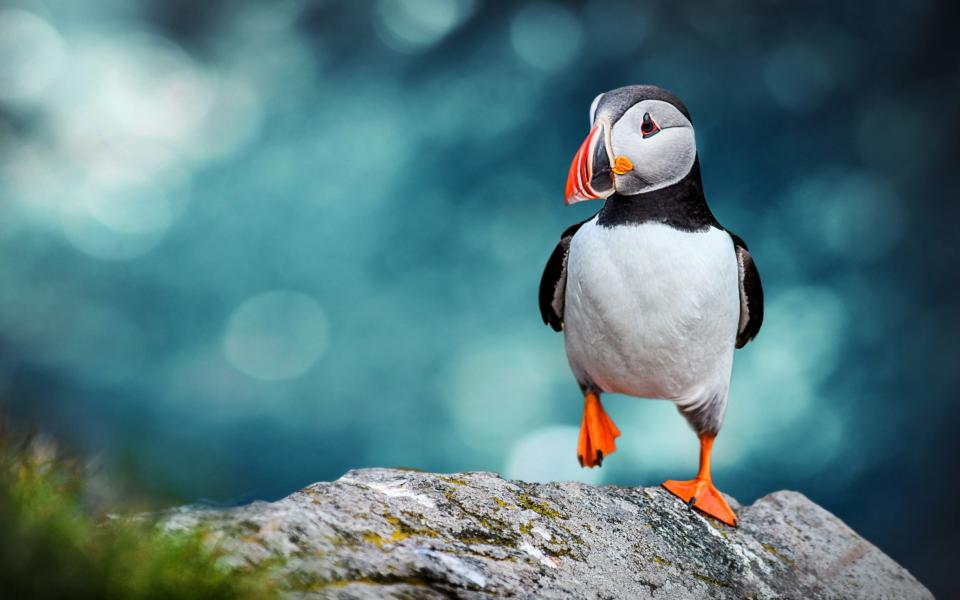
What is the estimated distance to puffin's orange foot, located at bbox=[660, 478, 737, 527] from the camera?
429 cm

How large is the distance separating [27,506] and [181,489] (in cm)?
38

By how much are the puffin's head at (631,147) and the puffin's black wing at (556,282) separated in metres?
0.59

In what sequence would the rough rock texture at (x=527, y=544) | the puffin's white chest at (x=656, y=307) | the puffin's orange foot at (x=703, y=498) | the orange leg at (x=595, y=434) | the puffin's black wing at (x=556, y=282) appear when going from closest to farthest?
the rough rock texture at (x=527, y=544)
the puffin's white chest at (x=656, y=307)
the puffin's orange foot at (x=703, y=498)
the puffin's black wing at (x=556, y=282)
the orange leg at (x=595, y=434)

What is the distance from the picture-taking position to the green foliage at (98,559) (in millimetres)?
1957

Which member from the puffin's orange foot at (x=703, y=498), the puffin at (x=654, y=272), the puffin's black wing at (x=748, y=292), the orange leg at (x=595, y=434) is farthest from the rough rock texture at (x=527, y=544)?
the puffin's black wing at (x=748, y=292)

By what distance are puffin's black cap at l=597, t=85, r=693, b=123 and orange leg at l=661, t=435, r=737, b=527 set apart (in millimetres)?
1787

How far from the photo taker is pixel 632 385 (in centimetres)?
436

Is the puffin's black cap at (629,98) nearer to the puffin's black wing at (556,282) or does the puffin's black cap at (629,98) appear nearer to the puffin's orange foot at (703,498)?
the puffin's black wing at (556,282)

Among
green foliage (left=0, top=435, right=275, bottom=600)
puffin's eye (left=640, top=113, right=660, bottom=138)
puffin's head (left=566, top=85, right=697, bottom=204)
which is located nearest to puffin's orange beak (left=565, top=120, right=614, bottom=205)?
puffin's head (left=566, top=85, right=697, bottom=204)

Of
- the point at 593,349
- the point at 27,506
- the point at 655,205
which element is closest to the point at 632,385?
the point at 593,349

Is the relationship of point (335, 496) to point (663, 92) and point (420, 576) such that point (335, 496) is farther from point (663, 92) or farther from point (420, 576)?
point (663, 92)

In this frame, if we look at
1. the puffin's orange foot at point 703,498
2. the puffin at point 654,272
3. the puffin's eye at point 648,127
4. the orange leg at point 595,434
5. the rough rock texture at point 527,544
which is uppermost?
the puffin's eye at point 648,127

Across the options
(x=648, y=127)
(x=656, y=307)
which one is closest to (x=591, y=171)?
(x=648, y=127)

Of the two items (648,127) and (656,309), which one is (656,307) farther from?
(648,127)
